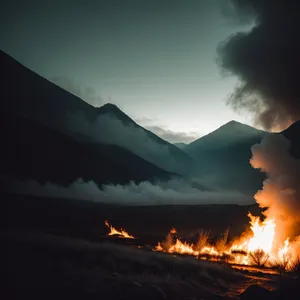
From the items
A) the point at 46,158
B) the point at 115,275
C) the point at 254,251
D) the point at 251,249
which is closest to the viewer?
the point at 115,275

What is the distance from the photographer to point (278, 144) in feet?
86.8

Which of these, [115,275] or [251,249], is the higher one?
[251,249]

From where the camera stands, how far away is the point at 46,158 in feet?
362

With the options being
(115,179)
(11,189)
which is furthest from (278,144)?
(115,179)

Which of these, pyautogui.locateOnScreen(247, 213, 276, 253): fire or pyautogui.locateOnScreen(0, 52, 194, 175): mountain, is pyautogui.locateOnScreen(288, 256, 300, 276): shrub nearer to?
pyautogui.locateOnScreen(247, 213, 276, 253): fire

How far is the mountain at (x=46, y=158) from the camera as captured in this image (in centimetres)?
10456

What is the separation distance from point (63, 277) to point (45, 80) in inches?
6483

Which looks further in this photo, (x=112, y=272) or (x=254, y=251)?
(x=254, y=251)

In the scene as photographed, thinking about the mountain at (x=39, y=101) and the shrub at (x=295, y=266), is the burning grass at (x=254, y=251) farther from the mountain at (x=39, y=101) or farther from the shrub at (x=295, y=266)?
the mountain at (x=39, y=101)

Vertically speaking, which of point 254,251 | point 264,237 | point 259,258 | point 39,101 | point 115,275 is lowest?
point 115,275

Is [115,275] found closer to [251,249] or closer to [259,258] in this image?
[259,258]

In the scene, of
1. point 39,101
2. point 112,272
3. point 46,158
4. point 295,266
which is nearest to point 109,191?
point 46,158

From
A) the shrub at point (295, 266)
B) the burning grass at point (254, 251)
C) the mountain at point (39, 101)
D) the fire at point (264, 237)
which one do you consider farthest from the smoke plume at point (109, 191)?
the shrub at point (295, 266)

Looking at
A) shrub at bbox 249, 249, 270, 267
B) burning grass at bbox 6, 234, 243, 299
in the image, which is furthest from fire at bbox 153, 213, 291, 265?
burning grass at bbox 6, 234, 243, 299
